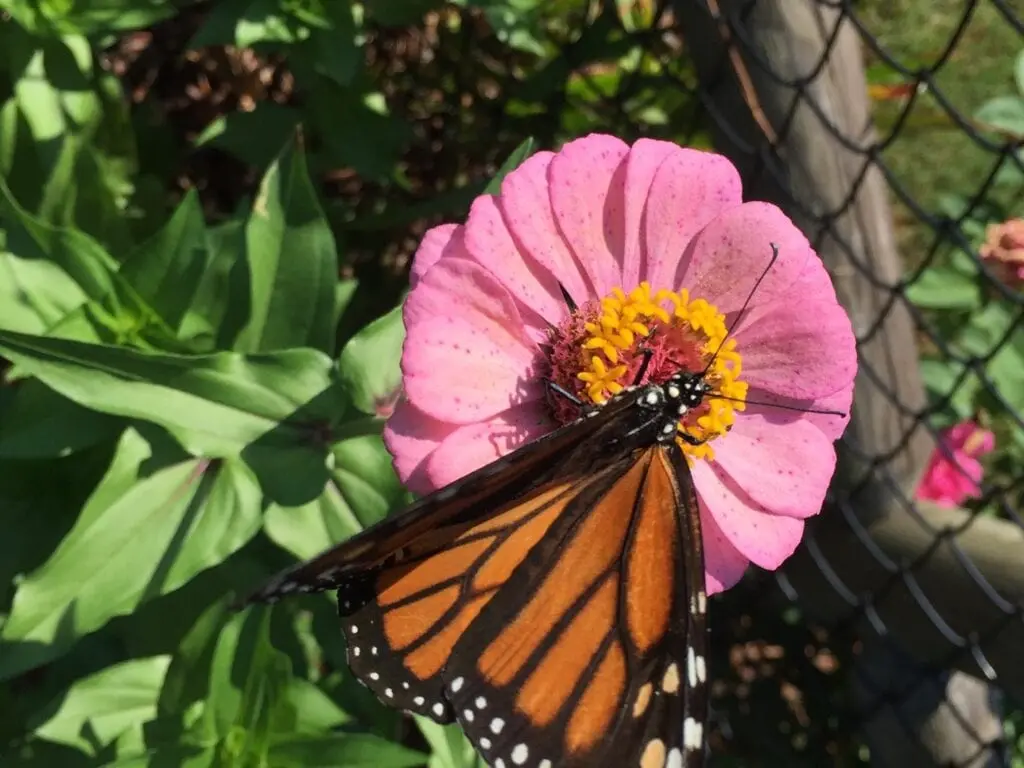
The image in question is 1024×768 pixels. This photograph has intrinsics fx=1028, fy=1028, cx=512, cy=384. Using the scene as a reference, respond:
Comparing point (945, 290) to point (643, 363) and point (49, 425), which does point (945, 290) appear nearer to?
point (643, 363)

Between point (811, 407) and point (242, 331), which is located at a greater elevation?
point (811, 407)

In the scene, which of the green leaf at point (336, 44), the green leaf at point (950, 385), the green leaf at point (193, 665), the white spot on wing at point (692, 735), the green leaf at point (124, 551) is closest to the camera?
the white spot on wing at point (692, 735)

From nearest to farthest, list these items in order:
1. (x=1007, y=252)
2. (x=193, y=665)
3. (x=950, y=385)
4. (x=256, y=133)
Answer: (x=193, y=665) → (x=1007, y=252) → (x=256, y=133) → (x=950, y=385)

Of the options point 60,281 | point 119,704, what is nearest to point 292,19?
point 60,281

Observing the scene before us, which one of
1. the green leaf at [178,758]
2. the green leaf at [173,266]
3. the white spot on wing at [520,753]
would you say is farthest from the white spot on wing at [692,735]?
the green leaf at [173,266]

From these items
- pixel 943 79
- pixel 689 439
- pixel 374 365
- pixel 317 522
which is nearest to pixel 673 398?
pixel 689 439

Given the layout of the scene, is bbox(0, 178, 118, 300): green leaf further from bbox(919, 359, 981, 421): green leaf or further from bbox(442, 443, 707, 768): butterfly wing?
bbox(919, 359, 981, 421): green leaf

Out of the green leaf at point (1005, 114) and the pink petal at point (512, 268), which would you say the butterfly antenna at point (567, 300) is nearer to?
the pink petal at point (512, 268)
